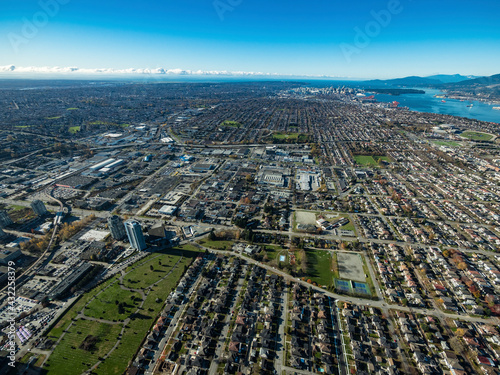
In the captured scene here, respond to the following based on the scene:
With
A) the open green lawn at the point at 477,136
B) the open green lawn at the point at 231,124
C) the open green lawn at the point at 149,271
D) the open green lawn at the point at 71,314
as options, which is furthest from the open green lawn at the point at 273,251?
the open green lawn at the point at 477,136

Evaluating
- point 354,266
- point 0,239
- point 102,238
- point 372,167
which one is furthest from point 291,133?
point 0,239

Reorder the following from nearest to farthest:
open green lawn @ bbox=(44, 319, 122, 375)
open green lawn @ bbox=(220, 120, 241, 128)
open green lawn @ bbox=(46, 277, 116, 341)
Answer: open green lawn @ bbox=(44, 319, 122, 375) < open green lawn @ bbox=(46, 277, 116, 341) < open green lawn @ bbox=(220, 120, 241, 128)

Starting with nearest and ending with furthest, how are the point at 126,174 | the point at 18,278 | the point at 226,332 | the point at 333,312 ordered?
the point at 226,332
the point at 333,312
the point at 18,278
the point at 126,174

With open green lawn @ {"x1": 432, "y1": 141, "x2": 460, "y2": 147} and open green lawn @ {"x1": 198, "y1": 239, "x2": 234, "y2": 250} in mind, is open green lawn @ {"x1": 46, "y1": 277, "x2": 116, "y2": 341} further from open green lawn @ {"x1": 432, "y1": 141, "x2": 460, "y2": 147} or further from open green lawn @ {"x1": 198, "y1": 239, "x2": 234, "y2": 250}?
open green lawn @ {"x1": 432, "y1": 141, "x2": 460, "y2": 147}

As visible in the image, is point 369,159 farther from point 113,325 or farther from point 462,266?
point 113,325

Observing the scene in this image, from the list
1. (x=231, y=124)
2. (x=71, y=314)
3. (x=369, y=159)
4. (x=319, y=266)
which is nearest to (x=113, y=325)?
(x=71, y=314)

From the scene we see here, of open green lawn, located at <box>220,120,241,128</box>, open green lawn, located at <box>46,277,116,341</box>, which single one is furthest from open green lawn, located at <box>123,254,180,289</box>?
open green lawn, located at <box>220,120,241,128</box>

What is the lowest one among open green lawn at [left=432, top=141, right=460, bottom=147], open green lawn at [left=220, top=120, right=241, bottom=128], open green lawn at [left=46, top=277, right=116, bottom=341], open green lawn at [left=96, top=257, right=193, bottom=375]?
open green lawn at [left=46, top=277, right=116, bottom=341]

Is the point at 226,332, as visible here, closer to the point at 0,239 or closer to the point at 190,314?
the point at 190,314
